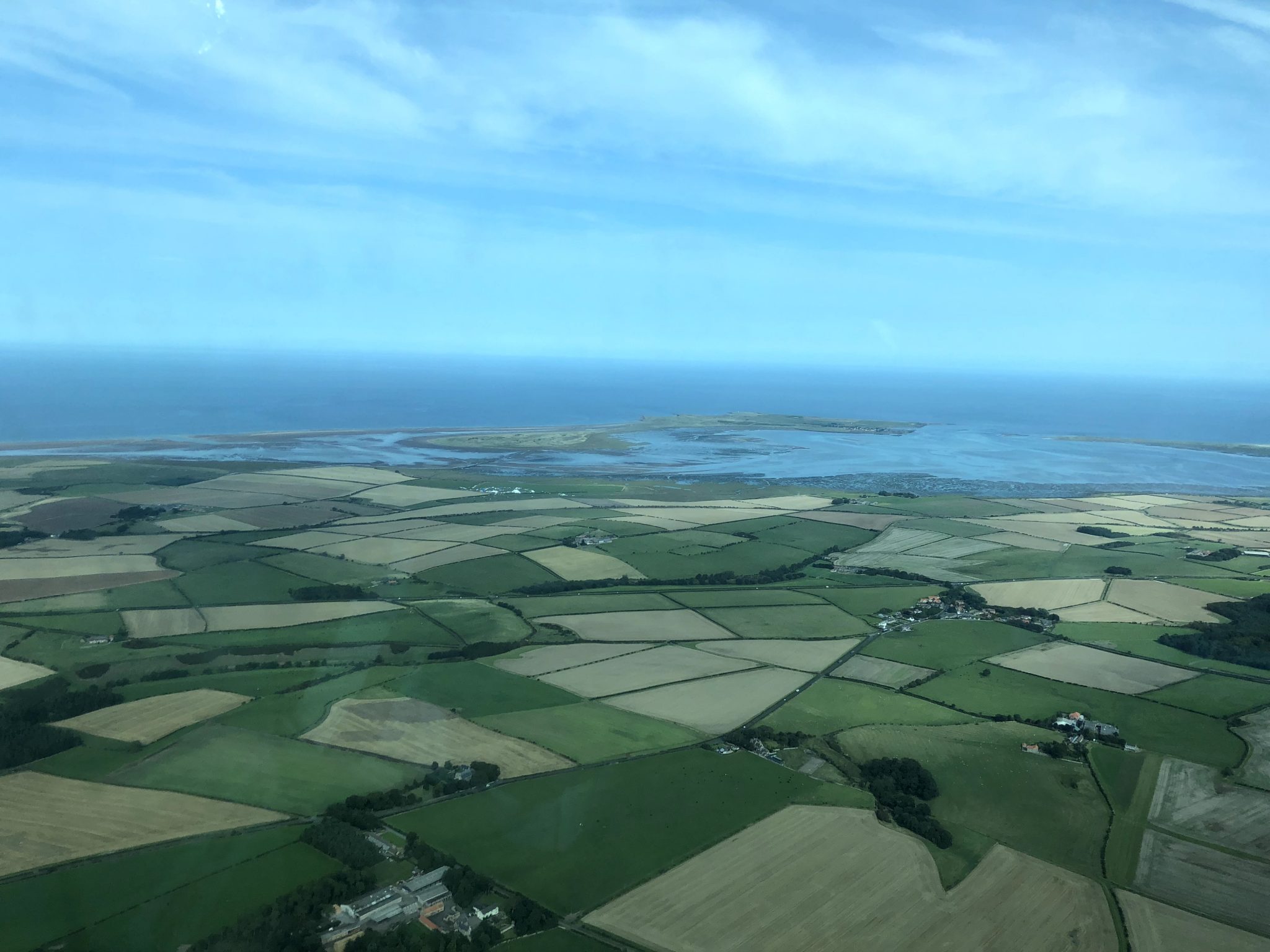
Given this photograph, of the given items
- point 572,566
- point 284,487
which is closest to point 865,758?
point 572,566

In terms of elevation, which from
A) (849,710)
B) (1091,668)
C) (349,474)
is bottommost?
(849,710)

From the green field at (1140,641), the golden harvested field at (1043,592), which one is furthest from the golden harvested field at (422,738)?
the golden harvested field at (1043,592)

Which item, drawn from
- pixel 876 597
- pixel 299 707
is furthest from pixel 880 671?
pixel 299 707

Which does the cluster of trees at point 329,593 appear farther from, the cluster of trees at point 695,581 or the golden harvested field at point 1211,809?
the golden harvested field at point 1211,809

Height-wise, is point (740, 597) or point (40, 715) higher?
point (740, 597)

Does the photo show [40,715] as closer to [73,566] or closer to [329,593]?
[329,593]

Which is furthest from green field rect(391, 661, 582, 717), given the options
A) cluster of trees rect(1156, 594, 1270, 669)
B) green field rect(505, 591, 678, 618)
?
cluster of trees rect(1156, 594, 1270, 669)

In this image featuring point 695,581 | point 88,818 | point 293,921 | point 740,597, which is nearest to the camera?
point 293,921
